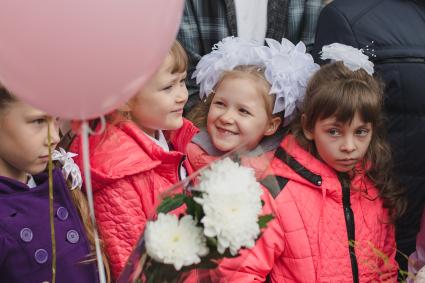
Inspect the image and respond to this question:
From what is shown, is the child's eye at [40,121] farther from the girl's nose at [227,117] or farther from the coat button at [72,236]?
the girl's nose at [227,117]

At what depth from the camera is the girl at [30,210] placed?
1.88m

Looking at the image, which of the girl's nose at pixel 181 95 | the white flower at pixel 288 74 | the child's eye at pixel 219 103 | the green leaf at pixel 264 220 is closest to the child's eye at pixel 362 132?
the white flower at pixel 288 74

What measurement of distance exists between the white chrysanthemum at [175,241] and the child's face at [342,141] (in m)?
1.06

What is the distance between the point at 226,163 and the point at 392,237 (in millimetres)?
1282

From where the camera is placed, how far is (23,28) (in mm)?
1411

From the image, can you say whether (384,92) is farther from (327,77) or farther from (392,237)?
(392,237)

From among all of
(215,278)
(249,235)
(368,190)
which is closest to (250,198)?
(249,235)

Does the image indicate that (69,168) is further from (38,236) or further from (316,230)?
(316,230)

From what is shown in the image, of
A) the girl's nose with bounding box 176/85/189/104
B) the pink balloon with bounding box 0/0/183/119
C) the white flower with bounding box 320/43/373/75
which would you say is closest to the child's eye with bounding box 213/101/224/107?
the girl's nose with bounding box 176/85/189/104

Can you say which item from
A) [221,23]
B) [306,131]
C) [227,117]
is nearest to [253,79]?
[227,117]

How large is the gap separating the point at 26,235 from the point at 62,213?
0.16 m

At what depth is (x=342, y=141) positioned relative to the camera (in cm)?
242

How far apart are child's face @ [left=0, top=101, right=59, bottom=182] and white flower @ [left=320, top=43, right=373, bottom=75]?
112 centimetres

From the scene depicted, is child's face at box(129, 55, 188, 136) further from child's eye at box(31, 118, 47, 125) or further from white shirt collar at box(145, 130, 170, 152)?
child's eye at box(31, 118, 47, 125)
